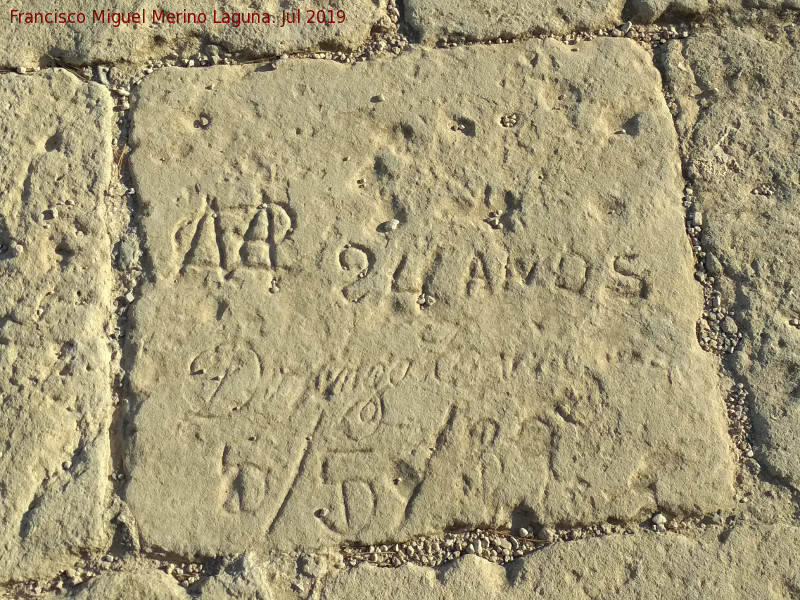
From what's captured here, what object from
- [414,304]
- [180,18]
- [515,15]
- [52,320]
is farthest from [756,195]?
[52,320]

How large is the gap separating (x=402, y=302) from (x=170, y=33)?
3.52 ft

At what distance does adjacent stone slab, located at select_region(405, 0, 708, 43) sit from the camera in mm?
2529

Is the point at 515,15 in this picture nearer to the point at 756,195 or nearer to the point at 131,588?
the point at 756,195

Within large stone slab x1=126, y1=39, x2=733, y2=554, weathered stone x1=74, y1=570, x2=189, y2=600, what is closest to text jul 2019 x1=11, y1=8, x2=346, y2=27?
large stone slab x1=126, y1=39, x2=733, y2=554

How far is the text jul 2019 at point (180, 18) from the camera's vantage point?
2504 mm

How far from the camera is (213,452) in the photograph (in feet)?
7.02

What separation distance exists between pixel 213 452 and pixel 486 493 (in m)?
0.69

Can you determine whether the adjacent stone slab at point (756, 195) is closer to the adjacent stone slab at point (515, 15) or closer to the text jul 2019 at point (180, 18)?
the adjacent stone slab at point (515, 15)

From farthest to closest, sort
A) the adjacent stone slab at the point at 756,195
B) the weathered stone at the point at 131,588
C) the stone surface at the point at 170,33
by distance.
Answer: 1. the stone surface at the point at 170,33
2. the adjacent stone slab at the point at 756,195
3. the weathered stone at the point at 131,588

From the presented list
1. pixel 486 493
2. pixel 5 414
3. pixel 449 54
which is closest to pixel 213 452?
pixel 5 414

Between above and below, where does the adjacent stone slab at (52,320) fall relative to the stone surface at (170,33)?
below

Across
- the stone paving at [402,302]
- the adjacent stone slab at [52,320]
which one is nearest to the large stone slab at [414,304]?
the stone paving at [402,302]

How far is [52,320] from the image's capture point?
88.0 inches

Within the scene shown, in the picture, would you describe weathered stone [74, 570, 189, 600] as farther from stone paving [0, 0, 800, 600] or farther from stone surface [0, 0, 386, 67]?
stone surface [0, 0, 386, 67]
